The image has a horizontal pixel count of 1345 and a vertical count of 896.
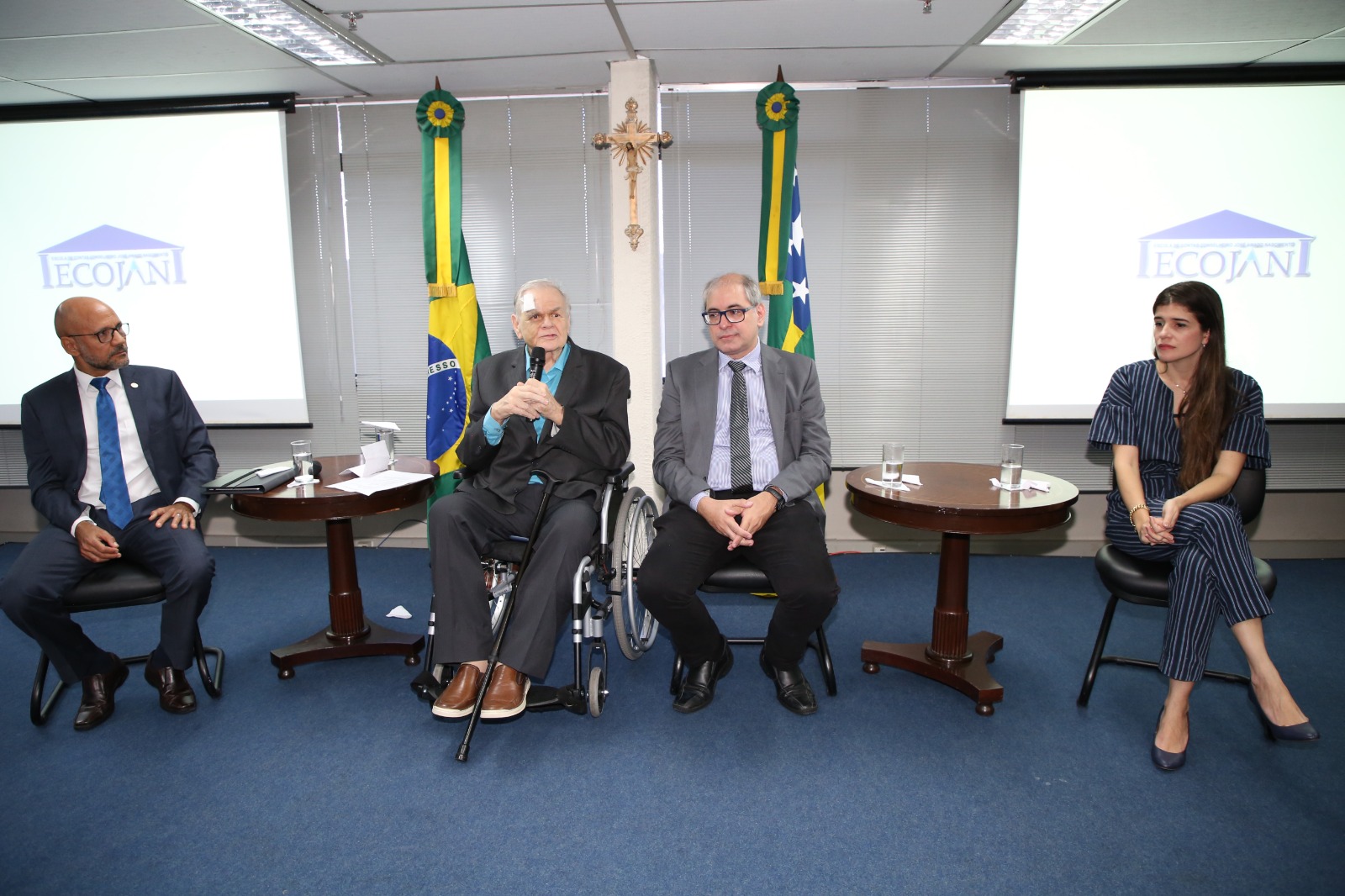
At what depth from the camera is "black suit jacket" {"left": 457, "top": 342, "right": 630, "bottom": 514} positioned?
2.52 m

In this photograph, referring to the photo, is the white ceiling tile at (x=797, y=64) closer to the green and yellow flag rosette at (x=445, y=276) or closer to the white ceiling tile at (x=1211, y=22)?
the white ceiling tile at (x=1211, y=22)

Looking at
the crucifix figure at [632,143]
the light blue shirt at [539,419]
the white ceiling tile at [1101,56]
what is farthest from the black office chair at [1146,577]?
the crucifix figure at [632,143]

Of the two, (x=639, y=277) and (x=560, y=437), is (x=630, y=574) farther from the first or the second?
(x=639, y=277)

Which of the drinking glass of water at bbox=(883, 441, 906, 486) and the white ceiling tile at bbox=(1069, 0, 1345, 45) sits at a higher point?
the white ceiling tile at bbox=(1069, 0, 1345, 45)

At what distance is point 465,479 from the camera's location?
263 cm

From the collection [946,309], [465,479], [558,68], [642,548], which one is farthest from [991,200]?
[465,479]

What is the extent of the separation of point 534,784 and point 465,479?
1053 millimetres

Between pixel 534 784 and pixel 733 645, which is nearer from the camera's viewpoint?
pixel 534 784

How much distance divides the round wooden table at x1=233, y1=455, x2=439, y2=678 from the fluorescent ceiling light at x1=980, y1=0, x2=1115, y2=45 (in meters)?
2.91

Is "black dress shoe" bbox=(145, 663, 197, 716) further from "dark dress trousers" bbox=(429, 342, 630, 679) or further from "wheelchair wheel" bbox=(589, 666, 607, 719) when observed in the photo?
"wheelchair wheel" bbox=(589, 666, 607, 719)

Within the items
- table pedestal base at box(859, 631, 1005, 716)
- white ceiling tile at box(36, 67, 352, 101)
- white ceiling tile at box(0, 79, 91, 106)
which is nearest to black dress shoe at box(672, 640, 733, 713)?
table pedestal base at box(859, 631, 1005, 716)

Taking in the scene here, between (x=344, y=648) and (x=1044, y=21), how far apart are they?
3.68 metres

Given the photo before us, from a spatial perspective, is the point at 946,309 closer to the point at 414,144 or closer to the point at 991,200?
the point at 991,200

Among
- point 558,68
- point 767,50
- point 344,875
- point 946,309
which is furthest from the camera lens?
point 946,309
